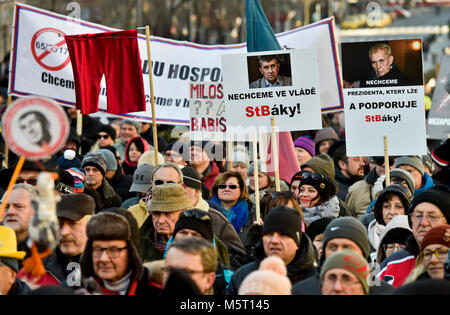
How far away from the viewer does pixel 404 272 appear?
7.32 meters

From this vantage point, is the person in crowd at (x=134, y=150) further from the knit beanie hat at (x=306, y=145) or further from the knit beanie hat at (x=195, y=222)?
the knit beanie hat at (x=195, y=222)

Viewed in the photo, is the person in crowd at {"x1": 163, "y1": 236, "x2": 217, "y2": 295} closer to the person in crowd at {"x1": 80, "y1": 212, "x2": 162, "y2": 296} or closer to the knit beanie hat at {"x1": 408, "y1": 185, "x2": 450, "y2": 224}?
the person in crowd at {"x1": 80, "y1": 212, "x2": 162, "y2": 296}

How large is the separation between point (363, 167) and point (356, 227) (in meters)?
5.58

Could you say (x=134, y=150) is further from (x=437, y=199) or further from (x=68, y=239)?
(x=437, y=199)

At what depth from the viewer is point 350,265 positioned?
581 centimetres

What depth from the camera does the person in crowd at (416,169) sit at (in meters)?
10.6

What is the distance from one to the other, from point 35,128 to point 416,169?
20.3 ft

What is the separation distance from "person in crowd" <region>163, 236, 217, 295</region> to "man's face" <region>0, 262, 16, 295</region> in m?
0.89

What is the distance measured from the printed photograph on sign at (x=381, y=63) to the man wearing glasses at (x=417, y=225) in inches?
94.3

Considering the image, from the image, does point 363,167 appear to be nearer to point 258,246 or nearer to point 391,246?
point 391,246

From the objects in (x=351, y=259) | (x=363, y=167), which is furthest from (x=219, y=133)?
(x=351, y=259)

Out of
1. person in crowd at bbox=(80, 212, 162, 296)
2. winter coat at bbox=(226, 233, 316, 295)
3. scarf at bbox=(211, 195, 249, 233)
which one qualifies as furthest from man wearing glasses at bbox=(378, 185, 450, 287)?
scarf at bbox=(211, 195, 249, 233)

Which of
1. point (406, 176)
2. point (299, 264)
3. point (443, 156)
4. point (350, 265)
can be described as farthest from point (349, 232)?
point (443, 156)
